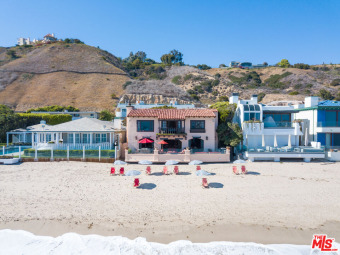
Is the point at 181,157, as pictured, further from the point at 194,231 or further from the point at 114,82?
the point at 114,82

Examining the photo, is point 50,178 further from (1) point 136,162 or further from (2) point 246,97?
(2) point 246,97

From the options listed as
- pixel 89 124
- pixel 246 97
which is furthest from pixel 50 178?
pixel 246 97

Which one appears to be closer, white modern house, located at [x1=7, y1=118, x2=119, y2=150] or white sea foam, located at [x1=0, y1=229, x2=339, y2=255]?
white sea foam, located at [x1=0, y1=229, x2=339, y2=255]

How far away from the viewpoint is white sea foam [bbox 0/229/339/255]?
8.92 metres

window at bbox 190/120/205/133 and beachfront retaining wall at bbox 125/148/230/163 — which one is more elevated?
window at bbox 190/120/205/133

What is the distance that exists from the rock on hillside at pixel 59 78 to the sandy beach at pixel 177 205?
4192 cm

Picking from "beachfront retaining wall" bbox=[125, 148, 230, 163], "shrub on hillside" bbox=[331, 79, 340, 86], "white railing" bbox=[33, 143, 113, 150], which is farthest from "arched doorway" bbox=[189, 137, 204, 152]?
"shrub on hillside" bbox=[331, 79, 340, 86]

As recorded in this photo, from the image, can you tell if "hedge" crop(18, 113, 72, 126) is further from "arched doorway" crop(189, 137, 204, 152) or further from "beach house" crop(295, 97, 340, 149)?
"beach house" crop(295, 97, 340, 149)

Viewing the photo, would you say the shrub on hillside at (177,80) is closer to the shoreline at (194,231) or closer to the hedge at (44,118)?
the hedge at (44,118)

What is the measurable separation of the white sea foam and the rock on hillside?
48.3 m

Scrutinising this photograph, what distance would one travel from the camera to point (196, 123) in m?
25.0

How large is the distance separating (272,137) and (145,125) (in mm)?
16002

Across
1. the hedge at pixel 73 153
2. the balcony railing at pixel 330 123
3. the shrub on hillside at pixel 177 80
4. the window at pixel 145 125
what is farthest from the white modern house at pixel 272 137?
the shrub on hillside at pixel 177 80

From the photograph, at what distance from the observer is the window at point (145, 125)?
81.3 ft
